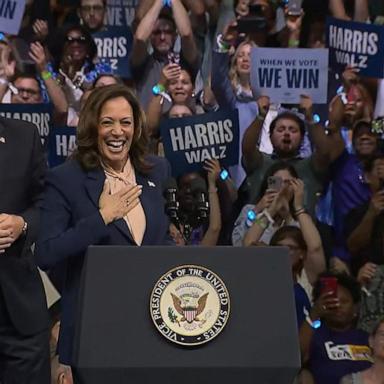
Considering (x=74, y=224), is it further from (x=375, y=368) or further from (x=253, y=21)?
(x=253, y=21)

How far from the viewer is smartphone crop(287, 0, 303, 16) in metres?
5.09

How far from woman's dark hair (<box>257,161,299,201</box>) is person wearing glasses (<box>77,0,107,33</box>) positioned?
41.9 inches

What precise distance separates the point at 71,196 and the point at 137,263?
0.48m

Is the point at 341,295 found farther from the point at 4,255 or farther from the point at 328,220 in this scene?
the point at 4,255

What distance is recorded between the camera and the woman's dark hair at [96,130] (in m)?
2.37

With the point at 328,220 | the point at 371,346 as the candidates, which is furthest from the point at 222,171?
the point at 371,346

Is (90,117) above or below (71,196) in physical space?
above

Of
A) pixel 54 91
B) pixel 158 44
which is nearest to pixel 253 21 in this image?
pixel 158 44

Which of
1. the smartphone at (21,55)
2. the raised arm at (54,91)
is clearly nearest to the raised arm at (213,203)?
the raised arm at (54,91)

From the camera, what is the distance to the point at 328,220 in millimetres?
4879

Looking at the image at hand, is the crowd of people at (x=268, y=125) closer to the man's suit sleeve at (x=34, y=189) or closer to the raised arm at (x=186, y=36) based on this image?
the raised arm at (x=186, y=36)

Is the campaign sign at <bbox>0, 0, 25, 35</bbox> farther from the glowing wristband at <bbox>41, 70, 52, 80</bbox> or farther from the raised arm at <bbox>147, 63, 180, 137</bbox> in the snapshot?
the raised arm at <bbox>147, 63, 180, 137</bbox>

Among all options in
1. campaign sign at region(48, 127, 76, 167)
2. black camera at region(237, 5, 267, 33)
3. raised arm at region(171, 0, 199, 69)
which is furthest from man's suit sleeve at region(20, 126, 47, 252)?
black camera at region(237, 5, 267, 33)

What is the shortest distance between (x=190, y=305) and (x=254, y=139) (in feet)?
9.67
